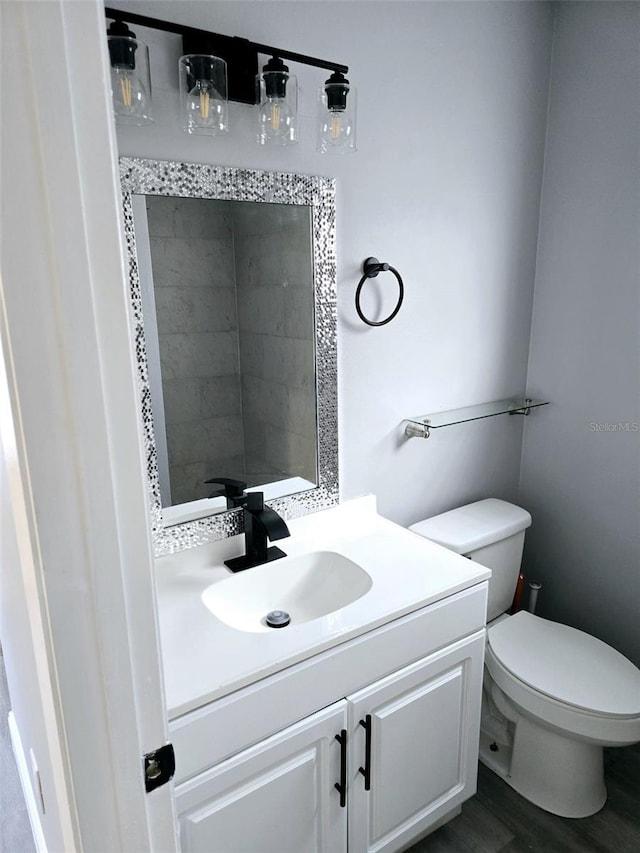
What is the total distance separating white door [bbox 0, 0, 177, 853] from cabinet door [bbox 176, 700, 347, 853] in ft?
1.39

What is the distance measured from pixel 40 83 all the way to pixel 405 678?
4.35 feet

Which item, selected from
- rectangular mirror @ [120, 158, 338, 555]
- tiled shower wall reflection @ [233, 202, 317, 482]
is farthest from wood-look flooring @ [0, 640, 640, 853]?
tiled shower wall reflection @ [233, 202, 317, 482]

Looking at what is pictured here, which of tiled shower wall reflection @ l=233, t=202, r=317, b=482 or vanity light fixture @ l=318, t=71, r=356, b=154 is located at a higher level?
vanity light fixture @ l=318, t=71, r=356, b=154

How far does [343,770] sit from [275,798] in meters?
0.18

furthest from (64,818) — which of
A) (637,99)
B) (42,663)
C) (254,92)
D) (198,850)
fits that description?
(637,99)

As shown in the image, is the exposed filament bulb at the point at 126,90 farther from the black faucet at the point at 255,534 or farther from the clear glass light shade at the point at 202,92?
the black faucet at the point at 255,534

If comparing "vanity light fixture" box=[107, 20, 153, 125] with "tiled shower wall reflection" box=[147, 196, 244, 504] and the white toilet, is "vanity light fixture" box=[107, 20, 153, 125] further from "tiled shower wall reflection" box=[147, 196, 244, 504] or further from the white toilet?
the white toilet

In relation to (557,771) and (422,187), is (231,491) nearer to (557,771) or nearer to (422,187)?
(422,187)

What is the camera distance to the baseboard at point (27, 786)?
57.5 inches

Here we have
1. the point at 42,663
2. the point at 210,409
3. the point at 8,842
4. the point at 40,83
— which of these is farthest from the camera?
the point at 8,842

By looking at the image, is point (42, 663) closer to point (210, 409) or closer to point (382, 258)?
point (210, 409)

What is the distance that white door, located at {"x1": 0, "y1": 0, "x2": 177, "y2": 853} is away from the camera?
1.56 ft

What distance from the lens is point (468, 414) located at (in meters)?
1.97

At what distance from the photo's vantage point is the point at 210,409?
4.78 ft
